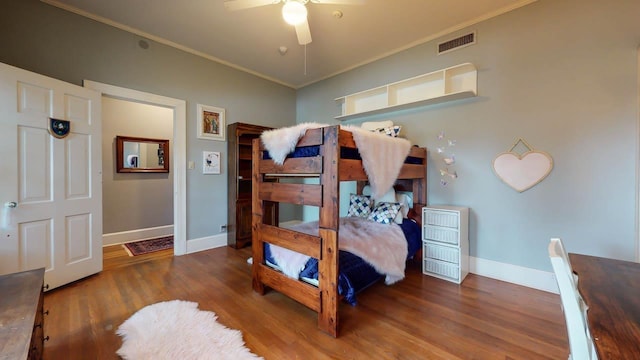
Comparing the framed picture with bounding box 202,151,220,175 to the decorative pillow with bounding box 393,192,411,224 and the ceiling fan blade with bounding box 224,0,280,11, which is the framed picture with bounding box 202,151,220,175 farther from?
the decorative pillow with bounding box 393,192,411,224

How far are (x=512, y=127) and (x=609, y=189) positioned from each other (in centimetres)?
92

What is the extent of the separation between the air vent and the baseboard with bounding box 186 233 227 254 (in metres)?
4.02

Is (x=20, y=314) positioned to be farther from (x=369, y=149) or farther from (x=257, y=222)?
(x=369, y=149)

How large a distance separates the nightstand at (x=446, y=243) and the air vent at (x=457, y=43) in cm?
190

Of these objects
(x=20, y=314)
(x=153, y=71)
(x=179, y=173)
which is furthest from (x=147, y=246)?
(x=20, y=314)

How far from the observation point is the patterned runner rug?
145 inches

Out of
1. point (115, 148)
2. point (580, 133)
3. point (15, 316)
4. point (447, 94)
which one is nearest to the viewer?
point (15, 316)

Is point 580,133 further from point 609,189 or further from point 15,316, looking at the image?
point 15,316

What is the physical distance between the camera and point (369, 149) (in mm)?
2105

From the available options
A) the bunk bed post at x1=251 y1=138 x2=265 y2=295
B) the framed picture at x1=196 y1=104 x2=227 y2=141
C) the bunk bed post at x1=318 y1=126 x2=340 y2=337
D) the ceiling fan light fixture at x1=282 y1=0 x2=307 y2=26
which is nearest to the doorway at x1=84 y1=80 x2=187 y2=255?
the framed picture at x1=196 y1=104 x2=227 y2=141

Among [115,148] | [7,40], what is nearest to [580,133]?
[7,40]

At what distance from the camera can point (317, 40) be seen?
322cm

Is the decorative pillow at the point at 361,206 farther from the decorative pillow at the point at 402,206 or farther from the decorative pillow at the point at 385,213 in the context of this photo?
the decorative pillow at the point at 402,206

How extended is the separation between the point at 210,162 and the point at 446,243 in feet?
11.0
